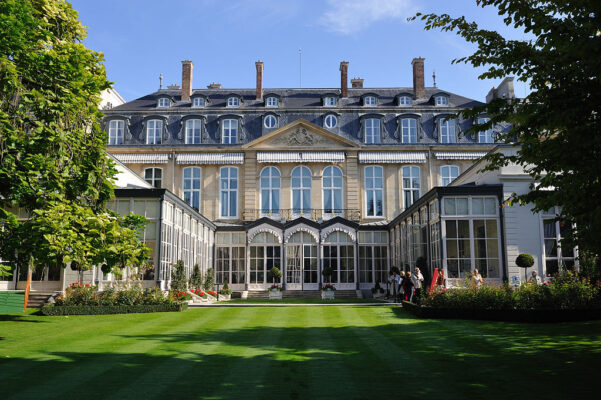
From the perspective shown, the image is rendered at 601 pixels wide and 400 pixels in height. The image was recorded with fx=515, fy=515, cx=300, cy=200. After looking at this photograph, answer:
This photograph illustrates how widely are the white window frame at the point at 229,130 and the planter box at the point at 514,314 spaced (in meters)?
21.9

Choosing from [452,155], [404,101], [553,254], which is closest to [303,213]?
[452,155]

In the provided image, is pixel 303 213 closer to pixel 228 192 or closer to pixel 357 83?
pixel 228 192

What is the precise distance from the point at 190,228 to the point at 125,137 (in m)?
11.7

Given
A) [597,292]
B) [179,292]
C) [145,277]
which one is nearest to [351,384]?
[597,292]

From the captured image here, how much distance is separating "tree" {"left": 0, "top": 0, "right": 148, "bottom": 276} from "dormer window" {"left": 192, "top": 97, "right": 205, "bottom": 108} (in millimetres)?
22407

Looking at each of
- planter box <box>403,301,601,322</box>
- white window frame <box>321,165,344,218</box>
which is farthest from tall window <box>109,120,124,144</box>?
planter box <box>403,301,601,322</box>

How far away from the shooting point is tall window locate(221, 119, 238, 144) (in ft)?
111

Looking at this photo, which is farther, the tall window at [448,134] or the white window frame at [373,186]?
the tall window at [448,134]

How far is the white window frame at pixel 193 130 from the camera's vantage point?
33938 millimetres

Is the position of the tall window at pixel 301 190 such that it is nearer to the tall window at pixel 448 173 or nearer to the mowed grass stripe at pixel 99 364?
the tall window at pixel 448 173

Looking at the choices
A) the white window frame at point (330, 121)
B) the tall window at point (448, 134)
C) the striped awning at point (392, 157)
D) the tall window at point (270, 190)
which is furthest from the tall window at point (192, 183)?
the tall window at point (448, 134)

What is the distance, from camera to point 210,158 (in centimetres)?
3312

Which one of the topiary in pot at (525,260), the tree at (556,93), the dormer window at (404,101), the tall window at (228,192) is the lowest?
the topiary in pot at (525,260)

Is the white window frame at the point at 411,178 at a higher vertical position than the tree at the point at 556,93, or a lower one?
higher
